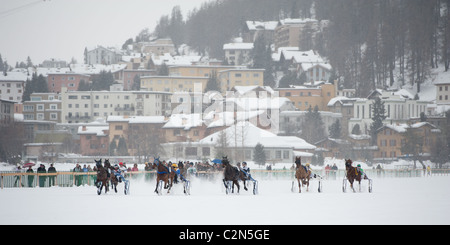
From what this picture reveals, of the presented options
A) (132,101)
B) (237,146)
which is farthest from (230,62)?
(237,146)

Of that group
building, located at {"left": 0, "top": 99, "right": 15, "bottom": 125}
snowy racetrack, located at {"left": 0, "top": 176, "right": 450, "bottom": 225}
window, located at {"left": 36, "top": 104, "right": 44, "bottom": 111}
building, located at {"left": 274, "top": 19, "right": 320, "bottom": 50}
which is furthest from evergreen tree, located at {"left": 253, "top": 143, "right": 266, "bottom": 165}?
building, located at {"left": 274, "top": 19, "right": 320, "bottom": 50}

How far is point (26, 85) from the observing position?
488 feet

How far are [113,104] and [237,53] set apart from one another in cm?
4749

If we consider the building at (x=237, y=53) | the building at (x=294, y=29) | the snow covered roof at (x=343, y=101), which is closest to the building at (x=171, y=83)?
the building at (x=237, y=53)

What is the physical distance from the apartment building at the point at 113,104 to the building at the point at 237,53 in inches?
1473

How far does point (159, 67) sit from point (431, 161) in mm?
92370

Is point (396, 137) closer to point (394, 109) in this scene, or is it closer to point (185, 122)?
point (394, 109)

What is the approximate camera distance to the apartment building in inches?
5261

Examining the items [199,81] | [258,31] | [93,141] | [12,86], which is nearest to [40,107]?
[12,86]

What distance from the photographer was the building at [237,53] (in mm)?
171000

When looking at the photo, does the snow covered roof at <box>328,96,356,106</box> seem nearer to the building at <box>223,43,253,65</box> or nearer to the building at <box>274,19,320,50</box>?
the building at <box>223,43,253,65</box>

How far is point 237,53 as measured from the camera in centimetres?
17388
